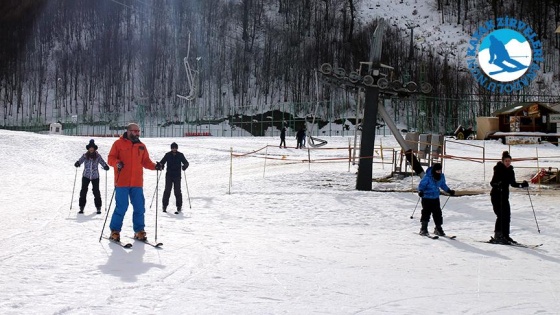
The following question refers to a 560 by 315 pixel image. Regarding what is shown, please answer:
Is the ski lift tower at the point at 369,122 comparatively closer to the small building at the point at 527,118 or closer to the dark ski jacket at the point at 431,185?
the dark ski jacket at the point at 431,185

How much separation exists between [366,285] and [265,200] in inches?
345

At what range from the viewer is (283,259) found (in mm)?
7293

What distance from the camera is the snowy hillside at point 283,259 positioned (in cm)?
511

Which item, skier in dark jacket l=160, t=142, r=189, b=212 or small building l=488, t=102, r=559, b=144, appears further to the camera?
small building l=488, t=102, r=559, b=144

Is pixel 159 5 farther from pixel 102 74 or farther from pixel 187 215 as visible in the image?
pixel 187 215

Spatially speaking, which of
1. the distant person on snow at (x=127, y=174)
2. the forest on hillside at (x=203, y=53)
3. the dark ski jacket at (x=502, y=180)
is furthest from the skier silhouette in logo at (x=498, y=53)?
the forest on hillside at (x=203, y=53)

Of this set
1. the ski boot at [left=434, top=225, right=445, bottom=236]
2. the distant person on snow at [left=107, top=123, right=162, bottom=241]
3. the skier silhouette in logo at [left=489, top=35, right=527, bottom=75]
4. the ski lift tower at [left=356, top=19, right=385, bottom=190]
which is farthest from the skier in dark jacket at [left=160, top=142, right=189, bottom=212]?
the skier silhouette in logo at [left=489, top=35, right=527, bottom=75]

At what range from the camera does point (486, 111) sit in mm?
60812

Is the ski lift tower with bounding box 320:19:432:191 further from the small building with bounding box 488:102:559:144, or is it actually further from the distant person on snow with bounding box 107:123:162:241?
the small building with bounding box 488:102:559:144

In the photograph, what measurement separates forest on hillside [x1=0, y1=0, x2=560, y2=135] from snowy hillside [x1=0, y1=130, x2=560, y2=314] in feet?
183

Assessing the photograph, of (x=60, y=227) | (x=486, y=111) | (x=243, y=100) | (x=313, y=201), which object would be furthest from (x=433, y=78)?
(x=60, y=227)

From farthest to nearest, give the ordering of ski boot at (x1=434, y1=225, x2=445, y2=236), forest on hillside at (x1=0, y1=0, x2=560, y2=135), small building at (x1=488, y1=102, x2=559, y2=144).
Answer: forest on hillside at (x1=0, y1=0, x2=560, y2=135), small building at (x1=488, y1=102, x2=559, y2=144), ski boot at (x1=434, y1=225, x2=445, y2=236)

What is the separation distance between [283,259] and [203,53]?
7827 cm

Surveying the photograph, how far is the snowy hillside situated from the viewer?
201 inches
